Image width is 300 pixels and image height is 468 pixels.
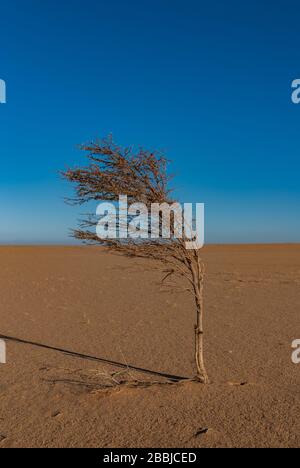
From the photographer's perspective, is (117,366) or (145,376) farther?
(117,366)

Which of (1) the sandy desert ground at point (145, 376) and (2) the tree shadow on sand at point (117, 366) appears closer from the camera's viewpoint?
(1) the sandy desert ground at point (145, 376)

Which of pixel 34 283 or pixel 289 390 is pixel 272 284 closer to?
pixel 34 283

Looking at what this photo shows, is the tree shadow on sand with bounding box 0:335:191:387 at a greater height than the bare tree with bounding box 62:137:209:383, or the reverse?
the bare tree with bounding box 62:137:209:383

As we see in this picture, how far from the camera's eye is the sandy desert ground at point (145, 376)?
573 cm

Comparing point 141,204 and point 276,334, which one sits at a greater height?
point 141,204

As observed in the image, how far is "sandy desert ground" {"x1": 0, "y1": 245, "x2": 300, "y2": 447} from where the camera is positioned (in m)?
5.73

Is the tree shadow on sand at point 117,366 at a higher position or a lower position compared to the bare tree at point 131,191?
lower

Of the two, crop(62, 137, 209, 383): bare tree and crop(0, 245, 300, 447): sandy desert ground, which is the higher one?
crop(62, 137, 209, 383): bare tree

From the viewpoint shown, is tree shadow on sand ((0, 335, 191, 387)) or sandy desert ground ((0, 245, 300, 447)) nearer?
sandy desert ground ((0, 245, 300, 447))

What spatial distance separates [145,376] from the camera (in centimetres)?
818

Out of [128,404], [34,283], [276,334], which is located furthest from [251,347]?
[34,283]

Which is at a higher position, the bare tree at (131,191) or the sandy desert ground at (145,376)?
the bare tree at (131,191)
